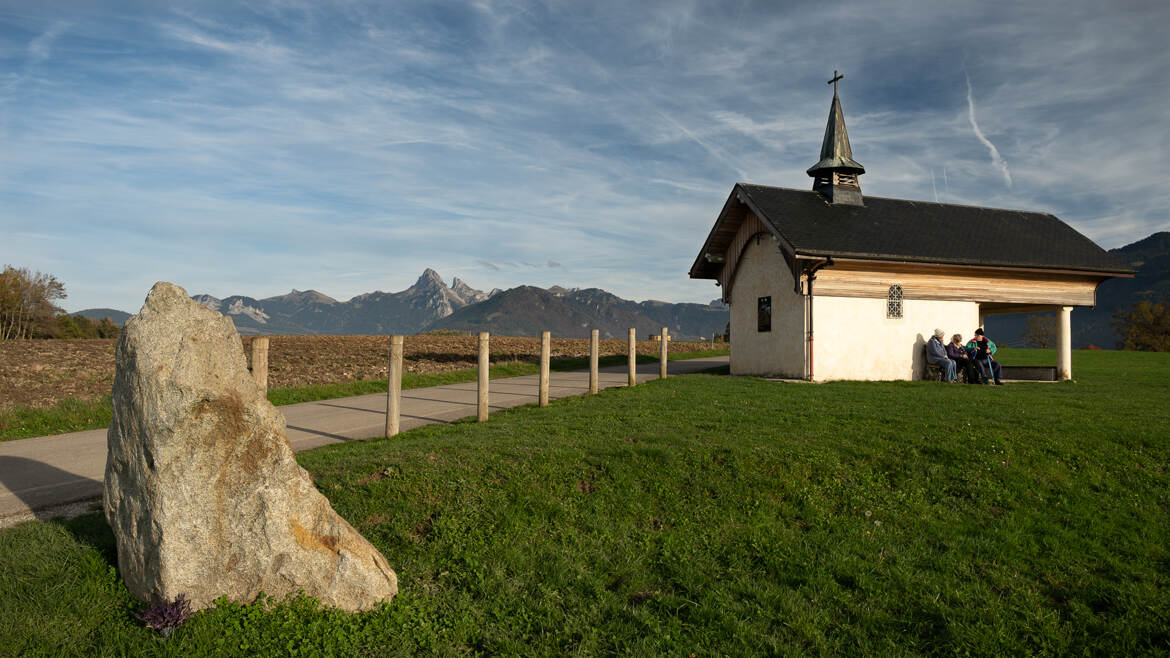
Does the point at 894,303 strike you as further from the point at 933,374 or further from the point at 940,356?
the point at 933,374

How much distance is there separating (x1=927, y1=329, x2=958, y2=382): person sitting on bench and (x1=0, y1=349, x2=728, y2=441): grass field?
12520 mm

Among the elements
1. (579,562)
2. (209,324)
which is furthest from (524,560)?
(209,324)

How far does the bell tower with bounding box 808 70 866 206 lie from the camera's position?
2470 centimetres

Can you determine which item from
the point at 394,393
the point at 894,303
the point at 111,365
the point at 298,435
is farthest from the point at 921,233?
the point at 111,365

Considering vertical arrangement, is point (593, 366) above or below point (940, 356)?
below

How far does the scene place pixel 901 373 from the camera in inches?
806

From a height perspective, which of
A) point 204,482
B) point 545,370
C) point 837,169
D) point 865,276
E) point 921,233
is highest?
point 837,169

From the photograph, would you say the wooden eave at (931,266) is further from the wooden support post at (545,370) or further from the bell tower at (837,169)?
the wooden support post at (545,370)

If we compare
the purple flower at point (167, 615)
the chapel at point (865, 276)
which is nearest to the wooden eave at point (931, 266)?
the chapel at point (865, 276)

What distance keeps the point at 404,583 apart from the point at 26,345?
33.4 meters

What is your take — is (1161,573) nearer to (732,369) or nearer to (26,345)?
(732,369)

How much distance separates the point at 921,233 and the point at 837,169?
14.0 feet

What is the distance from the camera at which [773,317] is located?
2133 centimetres

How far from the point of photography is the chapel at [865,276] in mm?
19759
